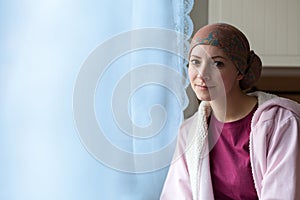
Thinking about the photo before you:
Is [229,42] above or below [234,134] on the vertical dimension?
above

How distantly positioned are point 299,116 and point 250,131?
12 centimetres

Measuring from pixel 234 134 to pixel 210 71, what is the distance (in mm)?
182

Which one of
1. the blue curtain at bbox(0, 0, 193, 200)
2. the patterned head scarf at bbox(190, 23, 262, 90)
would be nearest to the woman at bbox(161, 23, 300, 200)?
the patterned head scarf at bbox(190, 23, 262, 90)

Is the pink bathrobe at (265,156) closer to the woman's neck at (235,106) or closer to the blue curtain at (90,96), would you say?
the woman's neck at (235,106)

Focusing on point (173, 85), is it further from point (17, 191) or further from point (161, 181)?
point (17, 191)

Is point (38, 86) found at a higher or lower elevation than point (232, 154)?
higher

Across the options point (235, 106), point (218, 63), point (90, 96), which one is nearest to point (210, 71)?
point (218, 63)

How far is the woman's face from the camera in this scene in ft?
3.75

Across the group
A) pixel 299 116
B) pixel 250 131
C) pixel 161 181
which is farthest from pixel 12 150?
pixel 299 116

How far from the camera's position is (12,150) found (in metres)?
1.25

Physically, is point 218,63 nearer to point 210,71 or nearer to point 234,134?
point 210,71

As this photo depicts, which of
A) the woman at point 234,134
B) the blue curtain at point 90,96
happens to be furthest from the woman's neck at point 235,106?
the blue curtain at point 90,96

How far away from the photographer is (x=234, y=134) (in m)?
1.22

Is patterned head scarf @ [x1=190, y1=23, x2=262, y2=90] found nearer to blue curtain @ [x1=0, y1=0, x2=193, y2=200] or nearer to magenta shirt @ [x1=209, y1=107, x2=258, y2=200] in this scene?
magenta shirt @ [x1=209, y1=107, x2=258, y2=200]
